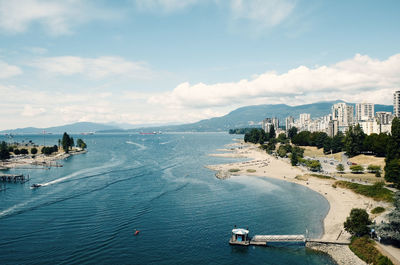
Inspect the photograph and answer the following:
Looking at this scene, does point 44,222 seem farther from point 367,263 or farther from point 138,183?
point 367,263

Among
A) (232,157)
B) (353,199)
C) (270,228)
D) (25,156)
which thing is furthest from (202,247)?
(25,156)

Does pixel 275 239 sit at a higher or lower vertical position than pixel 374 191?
lower

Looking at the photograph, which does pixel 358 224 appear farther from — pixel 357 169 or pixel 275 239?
pixel 357 169

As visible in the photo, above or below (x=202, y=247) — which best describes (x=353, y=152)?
above

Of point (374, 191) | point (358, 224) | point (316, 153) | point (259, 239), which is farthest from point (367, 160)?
point (259, 239)

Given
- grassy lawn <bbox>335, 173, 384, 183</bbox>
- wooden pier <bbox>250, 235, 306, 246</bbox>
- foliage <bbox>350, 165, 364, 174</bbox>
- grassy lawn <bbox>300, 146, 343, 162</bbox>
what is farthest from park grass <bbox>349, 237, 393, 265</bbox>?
grassy lawn <bbox>300, 146, 343, 162</bbox>

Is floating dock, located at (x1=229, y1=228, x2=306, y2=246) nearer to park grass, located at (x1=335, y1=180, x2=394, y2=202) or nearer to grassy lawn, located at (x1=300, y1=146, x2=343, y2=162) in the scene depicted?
park grass, located at (x1=335, y1=180, x2=394, y2=202)
